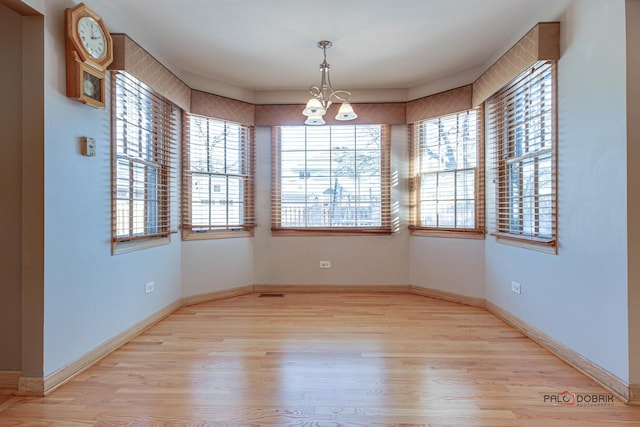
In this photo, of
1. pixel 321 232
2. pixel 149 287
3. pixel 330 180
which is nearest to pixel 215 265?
pixel 149 287

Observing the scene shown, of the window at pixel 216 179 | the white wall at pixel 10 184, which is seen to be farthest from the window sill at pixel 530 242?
the white wall at pixel 10 184

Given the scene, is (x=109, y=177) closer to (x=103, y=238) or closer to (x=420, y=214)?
(x=103, y=238)

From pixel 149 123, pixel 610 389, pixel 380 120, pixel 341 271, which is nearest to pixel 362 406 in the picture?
pixel 610 389

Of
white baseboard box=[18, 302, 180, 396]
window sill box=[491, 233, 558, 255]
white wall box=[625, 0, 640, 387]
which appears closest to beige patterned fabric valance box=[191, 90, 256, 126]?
white baseboard box=[18, 302, 180, 396]

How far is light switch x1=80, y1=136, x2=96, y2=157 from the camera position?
2.42 metres

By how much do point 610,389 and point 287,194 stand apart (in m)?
3.59

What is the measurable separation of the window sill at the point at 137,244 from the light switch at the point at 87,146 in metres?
0.72

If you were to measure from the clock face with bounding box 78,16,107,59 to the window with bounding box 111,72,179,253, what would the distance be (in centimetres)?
36

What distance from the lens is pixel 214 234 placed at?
13.9ft

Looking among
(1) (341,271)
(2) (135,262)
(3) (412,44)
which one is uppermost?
(3) (412,44)

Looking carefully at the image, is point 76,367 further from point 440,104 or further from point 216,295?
point 440,104

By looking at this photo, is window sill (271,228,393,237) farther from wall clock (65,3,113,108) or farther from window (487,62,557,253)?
wall clock (65,3,113,108)

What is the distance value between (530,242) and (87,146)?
3506mm

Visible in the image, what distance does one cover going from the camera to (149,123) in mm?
3402
